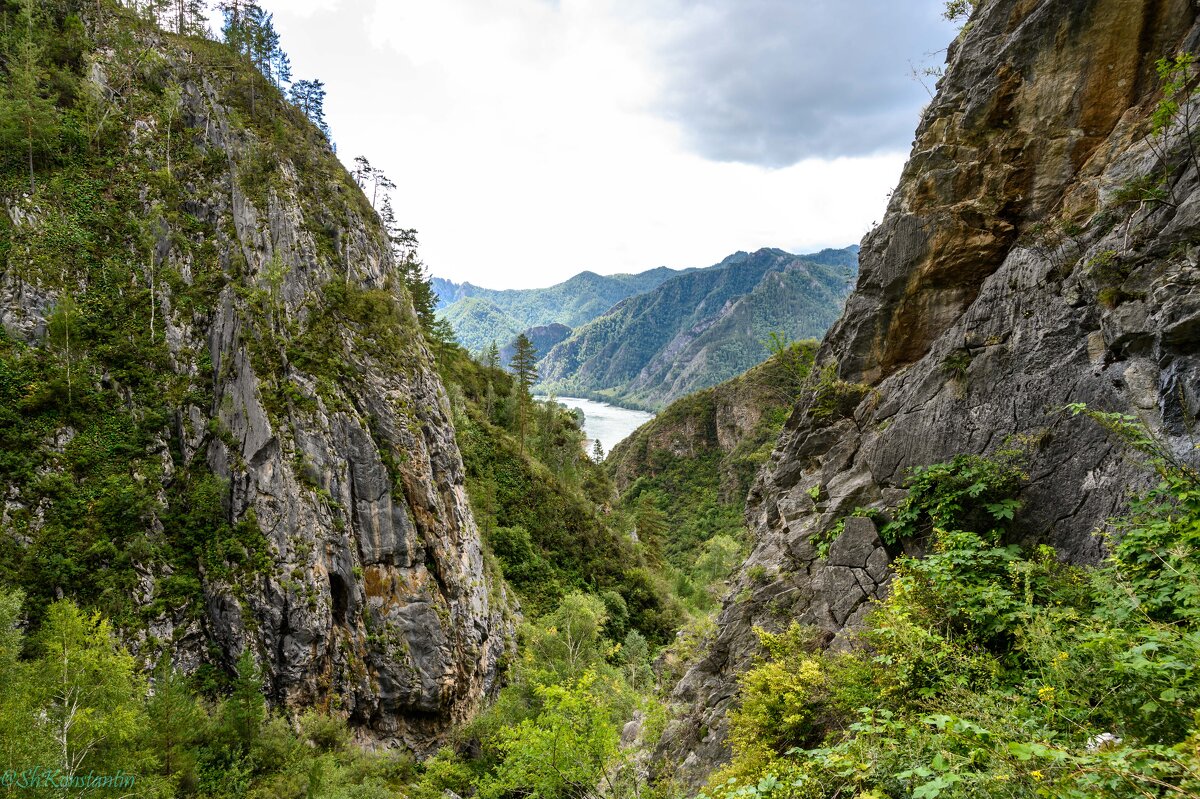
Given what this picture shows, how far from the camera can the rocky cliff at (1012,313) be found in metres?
7.59

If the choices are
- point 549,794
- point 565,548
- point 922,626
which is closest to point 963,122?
point 922,626

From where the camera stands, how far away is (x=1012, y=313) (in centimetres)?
977

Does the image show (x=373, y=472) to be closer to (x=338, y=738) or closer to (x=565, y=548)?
(x=338, y=738)

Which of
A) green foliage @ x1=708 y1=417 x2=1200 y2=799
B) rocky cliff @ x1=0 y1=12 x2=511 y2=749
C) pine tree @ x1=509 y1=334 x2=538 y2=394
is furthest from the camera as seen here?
pine tree @ x1=509 y1=334 x2=538 y2=394

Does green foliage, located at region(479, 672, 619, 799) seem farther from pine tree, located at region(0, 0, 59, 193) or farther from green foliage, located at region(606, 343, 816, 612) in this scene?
green foliage, located at region(606, 343, 816, 612)

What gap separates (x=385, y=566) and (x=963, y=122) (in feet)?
94.5

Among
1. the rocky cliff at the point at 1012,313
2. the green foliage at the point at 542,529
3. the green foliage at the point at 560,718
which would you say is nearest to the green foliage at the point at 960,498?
the rocky cliff at the point at 1012,313

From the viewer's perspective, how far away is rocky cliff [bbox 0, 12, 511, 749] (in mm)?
20250

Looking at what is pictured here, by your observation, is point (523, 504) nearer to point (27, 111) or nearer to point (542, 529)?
point (542, 529)

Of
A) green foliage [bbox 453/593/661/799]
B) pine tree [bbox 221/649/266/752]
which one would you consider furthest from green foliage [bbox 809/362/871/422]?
pine tree [bbox 221/649/266/752]

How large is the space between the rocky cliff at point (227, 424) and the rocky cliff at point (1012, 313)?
1722 cm

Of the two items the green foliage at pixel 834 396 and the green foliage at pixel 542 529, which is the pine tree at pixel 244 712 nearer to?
the green foliage at pixel 542 529

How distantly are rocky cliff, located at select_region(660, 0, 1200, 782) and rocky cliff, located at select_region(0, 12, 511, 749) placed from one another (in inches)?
678

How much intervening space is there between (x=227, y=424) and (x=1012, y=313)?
3025cm
